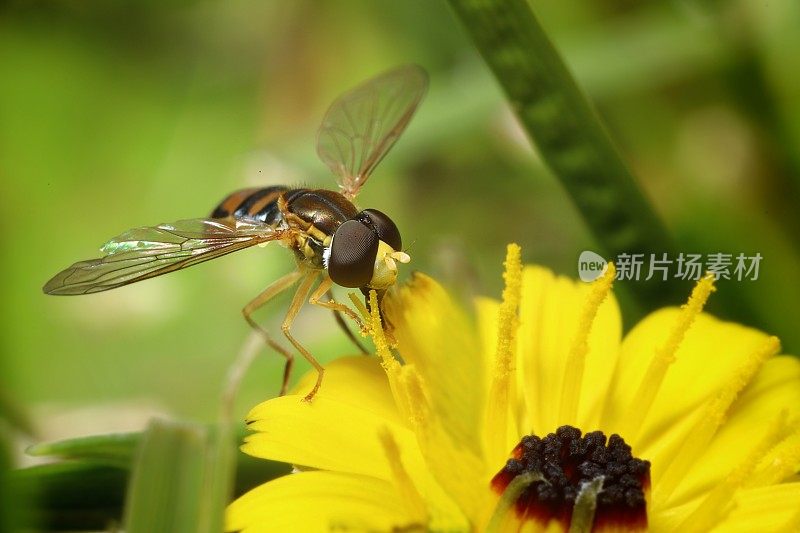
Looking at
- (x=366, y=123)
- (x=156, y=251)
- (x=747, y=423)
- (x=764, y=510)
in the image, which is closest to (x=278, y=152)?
(x=366, y=123)

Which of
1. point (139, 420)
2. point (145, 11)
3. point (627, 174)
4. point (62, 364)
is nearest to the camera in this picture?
point (627, 174)

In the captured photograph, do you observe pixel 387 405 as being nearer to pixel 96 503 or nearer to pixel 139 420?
pixel 96 503

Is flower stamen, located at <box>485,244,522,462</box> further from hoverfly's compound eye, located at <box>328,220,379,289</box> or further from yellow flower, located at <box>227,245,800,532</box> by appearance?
hoverfly's compound eye, located at <box>328,220,379,289</box>

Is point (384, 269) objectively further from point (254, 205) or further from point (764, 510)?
point (764, 510)

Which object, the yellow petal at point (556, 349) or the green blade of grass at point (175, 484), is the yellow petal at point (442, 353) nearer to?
the yellow petal at point (556, 349)

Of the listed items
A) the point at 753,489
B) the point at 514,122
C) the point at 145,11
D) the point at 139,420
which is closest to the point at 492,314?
the point at 753,489

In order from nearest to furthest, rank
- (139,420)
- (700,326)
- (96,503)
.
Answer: (96,503) → (700,326) → (139,420)
